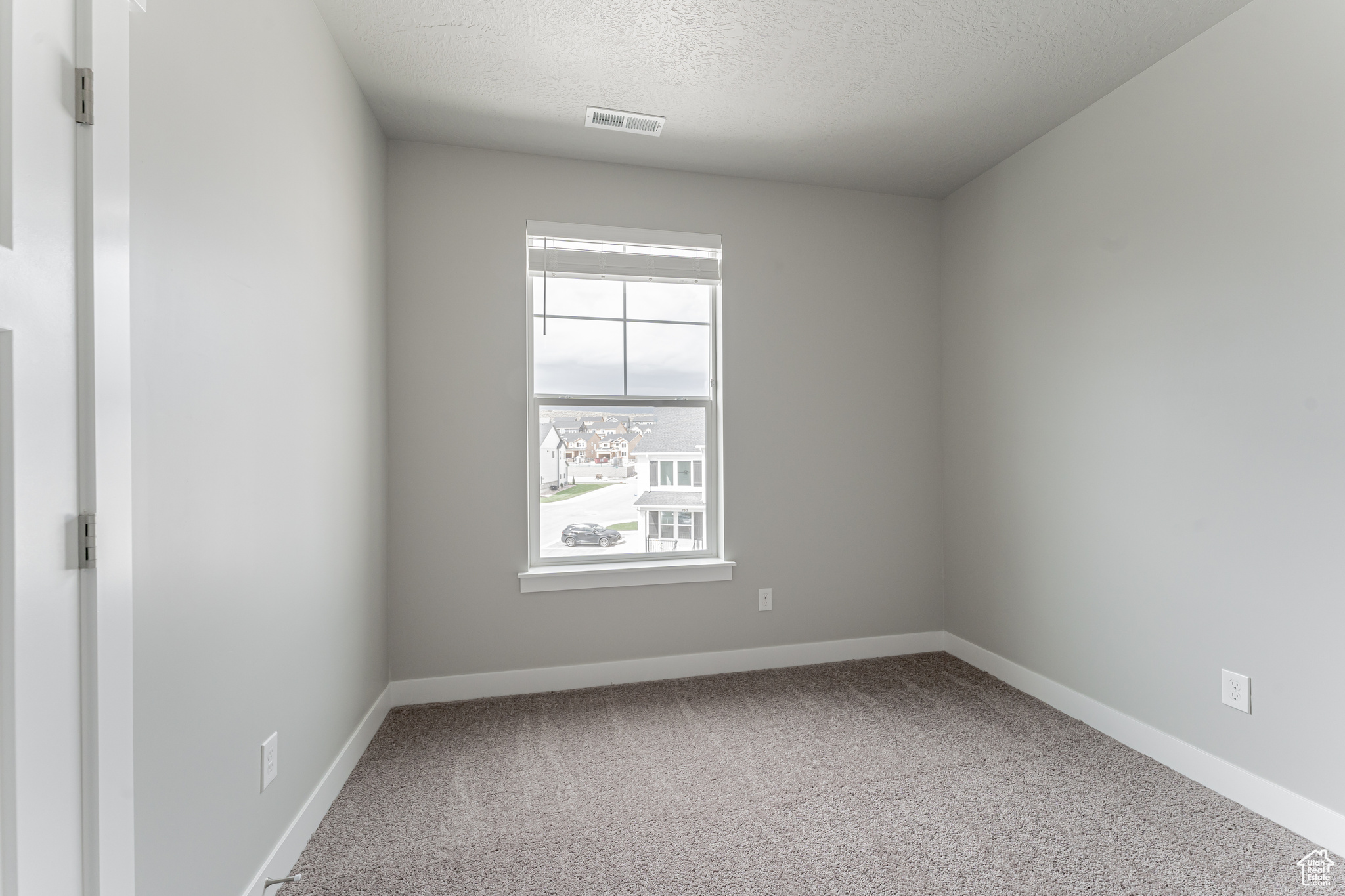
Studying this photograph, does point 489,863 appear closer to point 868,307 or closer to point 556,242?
point 556,242

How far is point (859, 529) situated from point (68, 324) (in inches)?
129

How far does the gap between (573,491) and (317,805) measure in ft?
5.35

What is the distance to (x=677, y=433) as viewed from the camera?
10.9ft

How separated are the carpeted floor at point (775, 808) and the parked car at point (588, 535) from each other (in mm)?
758

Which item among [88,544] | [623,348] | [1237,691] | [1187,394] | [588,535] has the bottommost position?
[1237,691]

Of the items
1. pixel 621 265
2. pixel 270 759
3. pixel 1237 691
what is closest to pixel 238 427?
pixel 270 759

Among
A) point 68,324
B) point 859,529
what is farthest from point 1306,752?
point 68,324

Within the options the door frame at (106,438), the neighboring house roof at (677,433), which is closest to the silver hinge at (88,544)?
the door frame at (106,438)

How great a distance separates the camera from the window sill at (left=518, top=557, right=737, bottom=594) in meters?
3.06

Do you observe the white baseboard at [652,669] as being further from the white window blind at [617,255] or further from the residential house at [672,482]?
the white window blind at [617,255]

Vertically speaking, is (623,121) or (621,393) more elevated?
(623,121)

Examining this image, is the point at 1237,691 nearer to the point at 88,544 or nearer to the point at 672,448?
the point at 672,448

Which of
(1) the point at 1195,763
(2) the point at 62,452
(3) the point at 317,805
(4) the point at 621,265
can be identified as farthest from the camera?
(4) the point at 621,265

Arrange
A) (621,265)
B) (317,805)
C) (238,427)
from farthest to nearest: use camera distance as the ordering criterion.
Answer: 1. (621,265)
2. (317,805)
3. (238,427)
